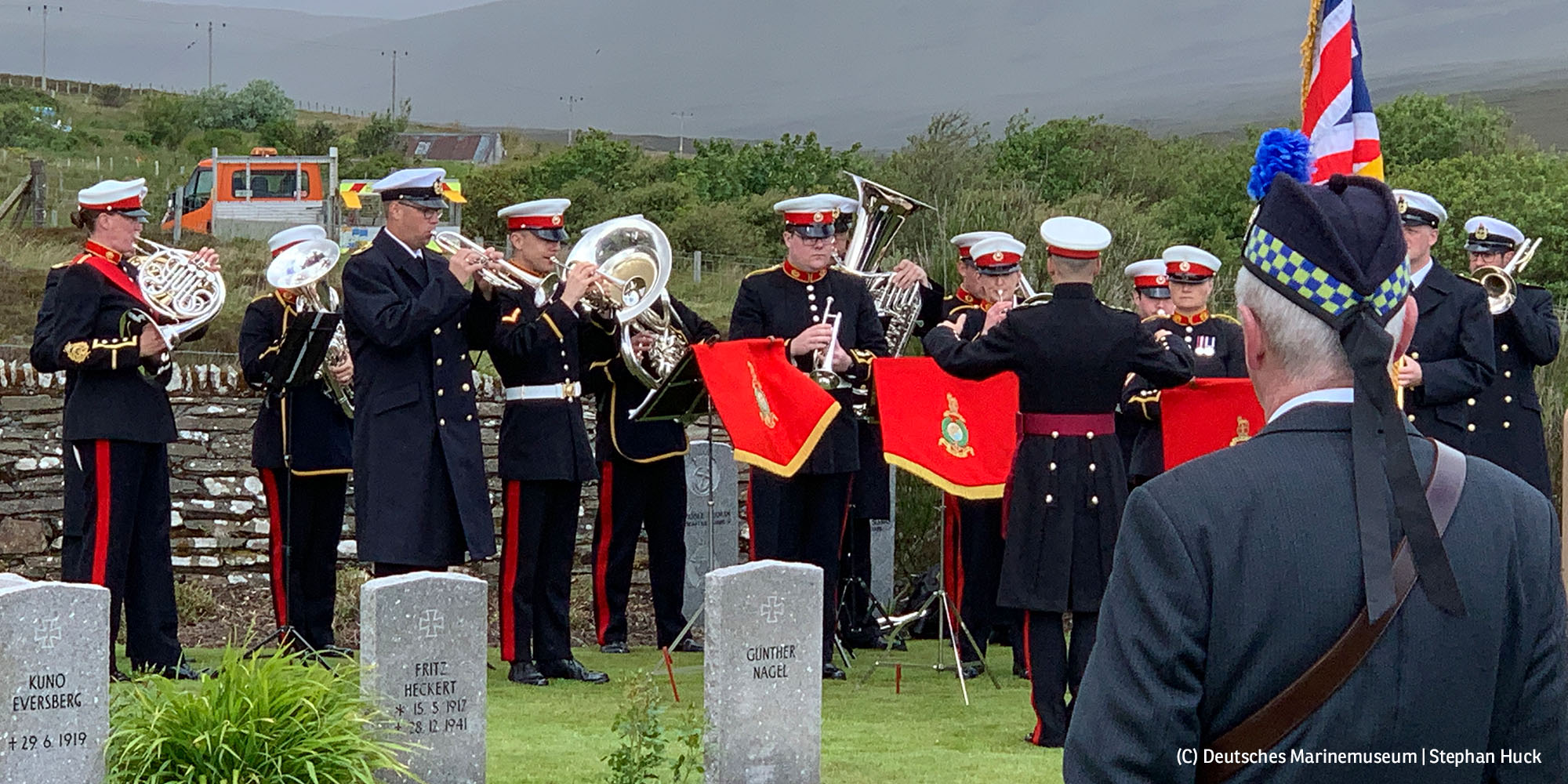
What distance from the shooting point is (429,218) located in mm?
7445

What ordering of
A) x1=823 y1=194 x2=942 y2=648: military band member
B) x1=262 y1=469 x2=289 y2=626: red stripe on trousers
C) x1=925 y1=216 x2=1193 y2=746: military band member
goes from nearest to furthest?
x1=925 y1=216 x2=1193 y2=746: military band member < x1=262 y1=469 x2=289 y2=626: red stripe on trousers < x1=823 y1=194 x2=942 y2=648: military band member

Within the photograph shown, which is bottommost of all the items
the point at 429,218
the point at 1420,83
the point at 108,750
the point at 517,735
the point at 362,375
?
the point at 517,735

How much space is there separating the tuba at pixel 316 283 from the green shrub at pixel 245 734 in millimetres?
3225

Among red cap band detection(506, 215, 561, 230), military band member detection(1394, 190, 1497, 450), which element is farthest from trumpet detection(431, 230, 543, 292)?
military band member detection(1394, 190, 1497, 450)

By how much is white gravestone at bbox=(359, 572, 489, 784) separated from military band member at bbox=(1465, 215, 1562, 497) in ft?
15.5

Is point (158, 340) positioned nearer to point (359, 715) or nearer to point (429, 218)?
point (429, 218)

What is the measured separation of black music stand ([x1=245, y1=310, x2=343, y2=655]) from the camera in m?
7.89

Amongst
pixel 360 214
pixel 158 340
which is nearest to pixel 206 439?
pixel 158 340

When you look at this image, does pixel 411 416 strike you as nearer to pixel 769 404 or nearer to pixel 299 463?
pixel 299 463

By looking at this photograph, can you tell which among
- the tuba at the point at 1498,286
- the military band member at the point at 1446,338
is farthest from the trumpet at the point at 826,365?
the tuba at the point at 1498,286

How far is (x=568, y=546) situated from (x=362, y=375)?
144 cm

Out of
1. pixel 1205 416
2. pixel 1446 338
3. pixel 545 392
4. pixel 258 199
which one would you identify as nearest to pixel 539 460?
pixel 545 392

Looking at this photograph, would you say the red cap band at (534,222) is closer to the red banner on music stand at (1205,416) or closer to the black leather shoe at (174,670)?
the black leather shoe at (174,670)

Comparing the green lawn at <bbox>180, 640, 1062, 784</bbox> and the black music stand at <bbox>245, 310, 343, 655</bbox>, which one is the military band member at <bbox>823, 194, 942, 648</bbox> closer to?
the green lawn at <bbox>180, 640, 1062, 784</bbox>
